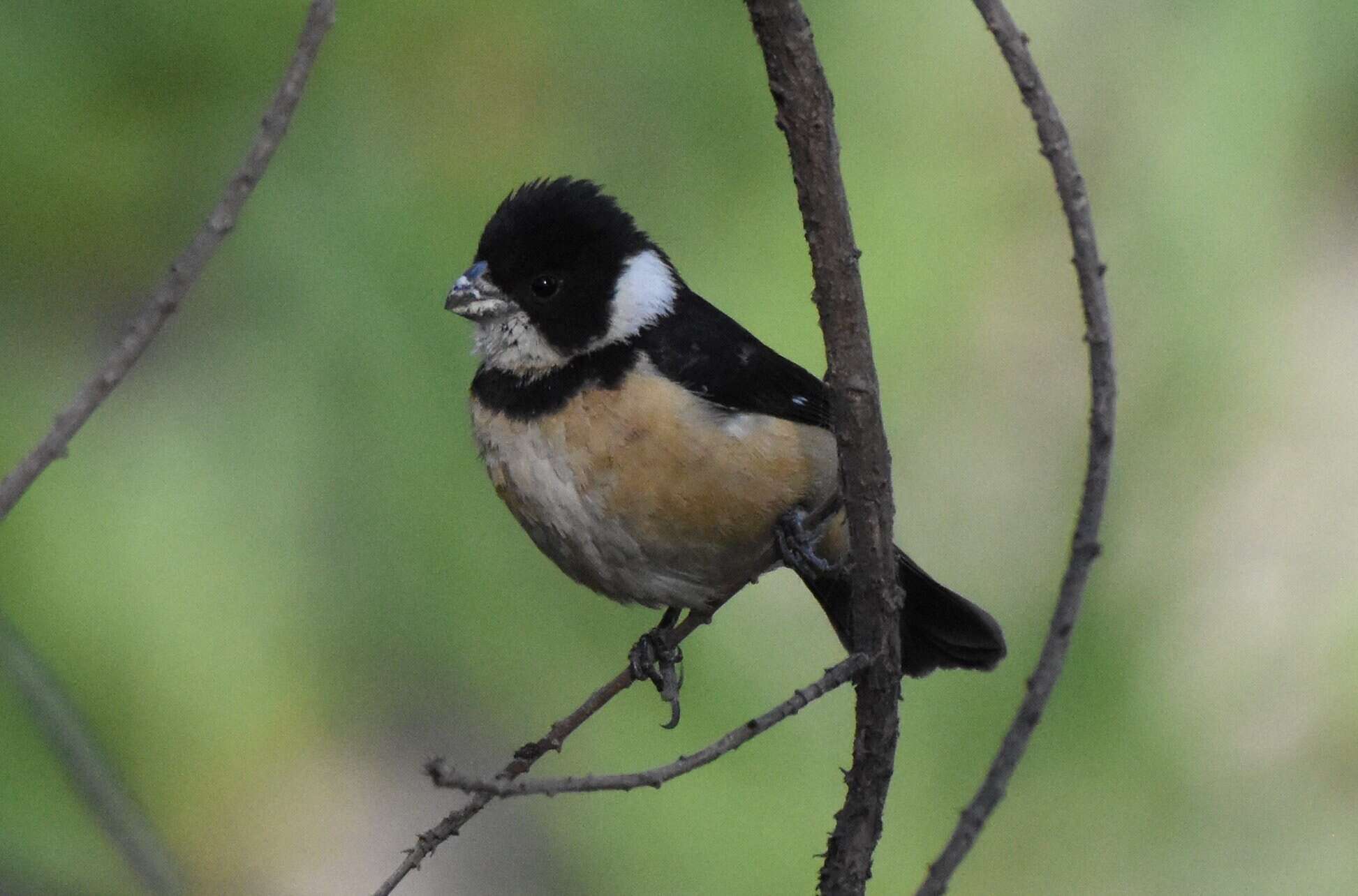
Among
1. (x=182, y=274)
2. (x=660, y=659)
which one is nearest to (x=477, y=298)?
(x=660, y=659)

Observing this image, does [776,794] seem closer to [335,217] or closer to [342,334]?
[342,334]

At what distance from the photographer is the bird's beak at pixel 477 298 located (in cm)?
230

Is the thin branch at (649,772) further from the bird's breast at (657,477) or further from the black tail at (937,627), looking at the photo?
the black tail at (937,627)

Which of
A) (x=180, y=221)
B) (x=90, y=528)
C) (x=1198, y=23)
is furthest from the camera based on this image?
A: (x=1198, y=23)

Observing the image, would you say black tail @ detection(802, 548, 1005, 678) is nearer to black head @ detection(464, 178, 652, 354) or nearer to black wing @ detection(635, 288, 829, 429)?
black wing @ detection(635, 288, 829, 429)

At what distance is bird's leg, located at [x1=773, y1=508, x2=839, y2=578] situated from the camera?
2.07m

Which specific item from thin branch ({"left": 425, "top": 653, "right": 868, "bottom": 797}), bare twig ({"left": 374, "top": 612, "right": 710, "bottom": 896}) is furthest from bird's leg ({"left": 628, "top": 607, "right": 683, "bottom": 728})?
thin branch ({"left": 425, "top": 653, "right": 868, "bottom": 797})

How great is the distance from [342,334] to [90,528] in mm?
506

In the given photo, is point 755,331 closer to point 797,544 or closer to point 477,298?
point 477,298

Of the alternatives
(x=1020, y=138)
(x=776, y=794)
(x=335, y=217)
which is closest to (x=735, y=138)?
(x=1020, y=138)

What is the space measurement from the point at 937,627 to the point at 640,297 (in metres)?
0.68

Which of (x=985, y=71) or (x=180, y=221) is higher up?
(x=985, y=71)

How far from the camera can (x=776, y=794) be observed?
2.68 m

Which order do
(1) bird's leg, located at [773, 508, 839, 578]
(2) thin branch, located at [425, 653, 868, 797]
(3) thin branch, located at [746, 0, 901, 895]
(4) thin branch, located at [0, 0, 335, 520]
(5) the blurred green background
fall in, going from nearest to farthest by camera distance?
(4) thin branch, located at [0, 0, 335, 520]
(2) thin branch, located at [425, 653, 868, 797]
(3) thin branch, located at [746, 0, 901, 895]
(1) bird's leg, located at [773, 508, 839, 578]
(5) the blurred green background
